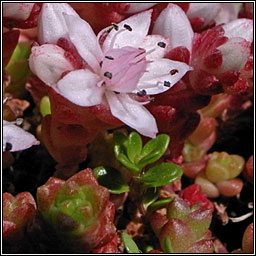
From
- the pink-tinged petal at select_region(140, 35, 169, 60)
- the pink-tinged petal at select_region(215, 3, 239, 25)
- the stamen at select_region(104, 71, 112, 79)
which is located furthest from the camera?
the pink-tinged petal at select_region(215, 3, 239, 25)

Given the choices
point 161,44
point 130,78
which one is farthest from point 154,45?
point 130,78

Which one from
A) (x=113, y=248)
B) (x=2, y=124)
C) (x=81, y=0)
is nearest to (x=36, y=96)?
(x=81, y=0)

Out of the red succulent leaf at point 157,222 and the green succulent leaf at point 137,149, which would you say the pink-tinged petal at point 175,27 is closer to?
the green succulent leaf at point 137,149

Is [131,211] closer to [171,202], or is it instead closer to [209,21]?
[171,202]

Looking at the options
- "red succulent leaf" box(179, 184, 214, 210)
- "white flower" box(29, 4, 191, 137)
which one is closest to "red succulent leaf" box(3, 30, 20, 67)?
"white flower" box(29, 4, 191, 137)

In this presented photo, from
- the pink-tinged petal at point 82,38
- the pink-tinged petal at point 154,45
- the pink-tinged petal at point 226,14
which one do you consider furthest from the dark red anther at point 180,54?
the pink-tinged petal at point 226,14

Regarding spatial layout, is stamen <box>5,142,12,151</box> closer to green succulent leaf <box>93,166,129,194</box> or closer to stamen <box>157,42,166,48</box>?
green succulent leaf <box>93,166,129,194</box>

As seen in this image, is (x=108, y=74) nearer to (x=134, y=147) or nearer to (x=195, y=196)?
(x=134, y=147)
